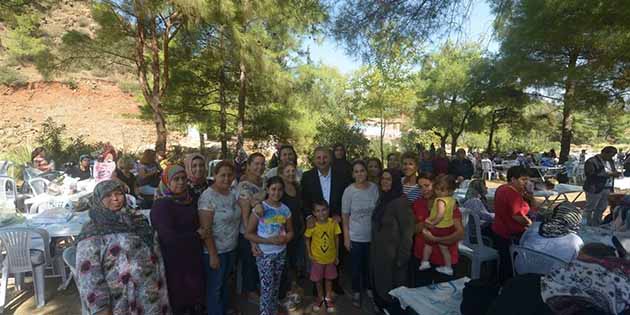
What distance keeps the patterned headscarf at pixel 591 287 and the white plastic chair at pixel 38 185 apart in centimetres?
714

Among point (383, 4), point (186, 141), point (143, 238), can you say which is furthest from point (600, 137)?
point (143, 238)

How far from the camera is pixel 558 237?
2.36 meters

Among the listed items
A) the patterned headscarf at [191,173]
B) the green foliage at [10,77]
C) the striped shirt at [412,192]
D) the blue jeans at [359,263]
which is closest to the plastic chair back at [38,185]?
the patterned headscarf at [191,173]

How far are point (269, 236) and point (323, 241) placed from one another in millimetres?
527

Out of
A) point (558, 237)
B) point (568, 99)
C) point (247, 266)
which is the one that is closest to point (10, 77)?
point (247, 266)

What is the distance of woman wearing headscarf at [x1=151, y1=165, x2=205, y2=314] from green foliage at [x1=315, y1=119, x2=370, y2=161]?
9449mm

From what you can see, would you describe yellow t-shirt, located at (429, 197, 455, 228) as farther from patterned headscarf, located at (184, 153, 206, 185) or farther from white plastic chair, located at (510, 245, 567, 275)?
patterned headscarf, located at (184, 153, 206, 185)

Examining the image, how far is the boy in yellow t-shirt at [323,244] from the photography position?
280 centimetres

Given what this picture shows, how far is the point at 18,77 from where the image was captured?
27422mm

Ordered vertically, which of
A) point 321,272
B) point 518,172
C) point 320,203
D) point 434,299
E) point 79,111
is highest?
point 79,111

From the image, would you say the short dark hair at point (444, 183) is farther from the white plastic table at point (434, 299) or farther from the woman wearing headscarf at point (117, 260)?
the woman wearing headscarf at point (117, 260)

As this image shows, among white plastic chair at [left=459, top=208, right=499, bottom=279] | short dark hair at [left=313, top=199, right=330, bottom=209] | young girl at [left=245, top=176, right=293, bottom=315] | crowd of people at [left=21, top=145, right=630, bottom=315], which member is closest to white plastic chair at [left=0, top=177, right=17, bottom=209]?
crowd of people at [left=21, top=145, right=630, bottom=315]

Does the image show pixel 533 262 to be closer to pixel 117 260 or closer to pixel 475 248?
pixel 475 248

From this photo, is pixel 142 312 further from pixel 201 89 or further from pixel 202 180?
pixel 201 89
